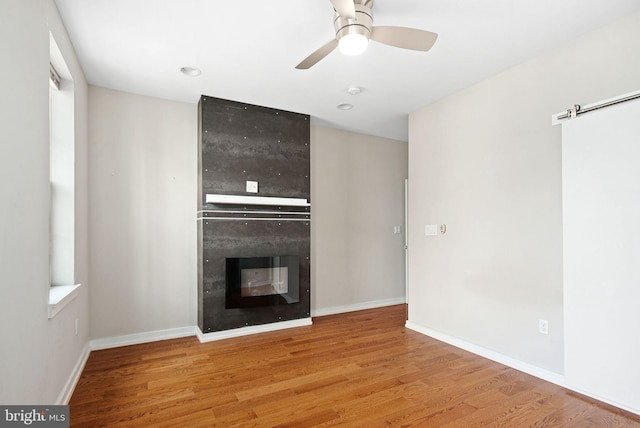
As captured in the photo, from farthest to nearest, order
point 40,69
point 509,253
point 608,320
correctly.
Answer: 1. point 509,253
2. point 608,320
3. point 40,69

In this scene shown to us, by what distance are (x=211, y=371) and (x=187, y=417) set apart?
71 centimetres

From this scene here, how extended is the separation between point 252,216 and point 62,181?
1837 mm

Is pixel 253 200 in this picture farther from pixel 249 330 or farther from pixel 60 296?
pixel 60 296

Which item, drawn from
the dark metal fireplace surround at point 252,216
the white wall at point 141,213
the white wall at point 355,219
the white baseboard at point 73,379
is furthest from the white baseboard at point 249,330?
the white baseboard at point 73,379

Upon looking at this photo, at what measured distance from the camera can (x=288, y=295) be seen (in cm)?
421

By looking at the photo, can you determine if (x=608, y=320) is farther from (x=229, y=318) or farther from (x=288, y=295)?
(x=229, y=318)

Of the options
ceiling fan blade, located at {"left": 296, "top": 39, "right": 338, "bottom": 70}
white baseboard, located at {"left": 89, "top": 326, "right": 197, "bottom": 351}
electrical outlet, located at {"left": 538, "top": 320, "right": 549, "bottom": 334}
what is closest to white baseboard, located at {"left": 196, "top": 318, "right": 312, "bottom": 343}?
white baseboard, located at {"left": 89, "top": 326, "right": 197, "bottom": 351}

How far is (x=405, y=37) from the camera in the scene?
2.09 metres

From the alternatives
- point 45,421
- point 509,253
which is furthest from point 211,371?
point 509,253

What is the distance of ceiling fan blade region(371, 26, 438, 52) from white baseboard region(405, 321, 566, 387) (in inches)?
106

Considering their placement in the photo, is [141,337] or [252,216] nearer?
[141,337]

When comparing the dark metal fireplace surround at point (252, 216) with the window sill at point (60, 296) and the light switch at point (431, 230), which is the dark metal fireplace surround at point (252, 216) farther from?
the light switch at point (431, 230)

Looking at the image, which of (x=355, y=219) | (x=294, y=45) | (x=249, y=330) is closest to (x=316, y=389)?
(x=249, y=330)

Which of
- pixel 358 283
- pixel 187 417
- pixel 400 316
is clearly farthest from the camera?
pixel 358 283
